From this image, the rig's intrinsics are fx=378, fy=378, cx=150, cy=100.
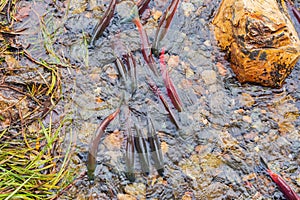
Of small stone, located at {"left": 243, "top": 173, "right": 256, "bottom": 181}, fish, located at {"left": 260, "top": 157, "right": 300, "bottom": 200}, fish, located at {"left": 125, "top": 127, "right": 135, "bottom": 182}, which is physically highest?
fish, located at {"left": 125, "top": 127, "right": 135, "bottom": 182}

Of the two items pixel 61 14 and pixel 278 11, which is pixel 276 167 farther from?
pixel 61 14

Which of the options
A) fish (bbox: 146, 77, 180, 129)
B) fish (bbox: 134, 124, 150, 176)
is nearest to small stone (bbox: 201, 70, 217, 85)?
fish (bbox: 146, 77, 180, 129)

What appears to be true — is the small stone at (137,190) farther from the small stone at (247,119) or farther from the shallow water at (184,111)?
the small stone at (247,119)

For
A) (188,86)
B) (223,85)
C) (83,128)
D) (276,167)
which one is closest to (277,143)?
(276,167)

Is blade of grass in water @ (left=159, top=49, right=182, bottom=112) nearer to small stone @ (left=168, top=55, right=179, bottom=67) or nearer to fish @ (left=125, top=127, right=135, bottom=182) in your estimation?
small stone @ (left=168, top=55, right=179, bottom=67)

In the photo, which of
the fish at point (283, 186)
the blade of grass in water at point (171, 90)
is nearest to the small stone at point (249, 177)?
the fish at point (283, 186)

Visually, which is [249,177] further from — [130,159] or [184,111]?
[130,159]
